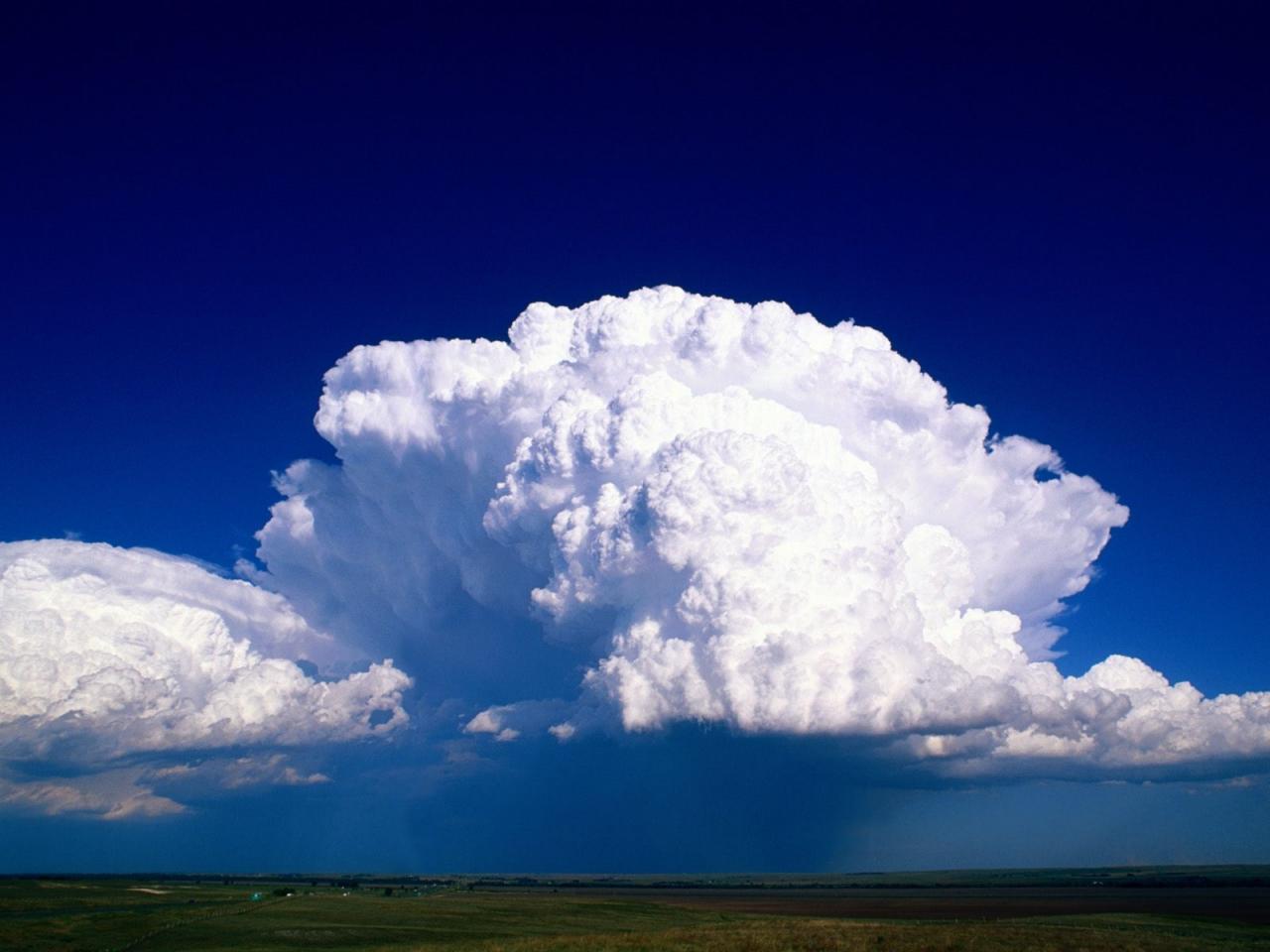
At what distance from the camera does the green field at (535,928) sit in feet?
277

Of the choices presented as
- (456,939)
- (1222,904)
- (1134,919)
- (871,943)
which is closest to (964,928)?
(871,943)

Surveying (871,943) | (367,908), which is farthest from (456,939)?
(367,908)

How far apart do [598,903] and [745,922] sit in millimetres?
53770

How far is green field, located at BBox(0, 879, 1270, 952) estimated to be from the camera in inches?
3327

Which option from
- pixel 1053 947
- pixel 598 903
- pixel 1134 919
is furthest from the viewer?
pixel 598 903

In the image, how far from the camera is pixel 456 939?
93.9m

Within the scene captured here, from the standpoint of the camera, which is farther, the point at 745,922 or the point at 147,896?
the point at 147,896

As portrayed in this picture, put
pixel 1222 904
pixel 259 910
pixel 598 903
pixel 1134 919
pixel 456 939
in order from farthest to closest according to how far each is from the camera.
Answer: pixel 598 903 → pixel 1222 904 → pixel 259 910 → pixel 1134 919 → pixel 456 939

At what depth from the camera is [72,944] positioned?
84.4m

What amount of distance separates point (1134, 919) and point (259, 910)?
108 meters

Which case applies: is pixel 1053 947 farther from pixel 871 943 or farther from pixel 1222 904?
pixel 1222 904

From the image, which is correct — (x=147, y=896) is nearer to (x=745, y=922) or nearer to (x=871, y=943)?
(x=745, y=922)

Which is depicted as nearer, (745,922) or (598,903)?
(745,922)

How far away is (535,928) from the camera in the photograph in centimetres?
10969
